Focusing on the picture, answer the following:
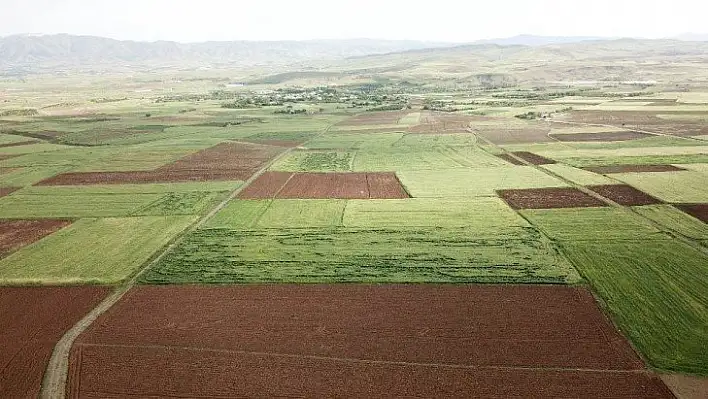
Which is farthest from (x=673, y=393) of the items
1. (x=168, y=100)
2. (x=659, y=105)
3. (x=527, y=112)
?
(x=168, y=100)

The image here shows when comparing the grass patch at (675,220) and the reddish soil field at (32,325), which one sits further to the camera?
the grass patch at (675,220)

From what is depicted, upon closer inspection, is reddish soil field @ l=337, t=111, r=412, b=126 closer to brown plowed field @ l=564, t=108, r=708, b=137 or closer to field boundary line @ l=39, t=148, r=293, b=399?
brown plowed field @ l=564, t=108, r=708, b=137

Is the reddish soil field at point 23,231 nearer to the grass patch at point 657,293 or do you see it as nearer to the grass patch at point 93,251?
the grass patch at point 93,251

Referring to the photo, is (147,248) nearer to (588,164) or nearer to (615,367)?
(615,367)

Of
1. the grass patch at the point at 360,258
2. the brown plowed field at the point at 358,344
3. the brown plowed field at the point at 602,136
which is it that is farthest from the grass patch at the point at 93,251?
the brown plowed field at the point at 602,136

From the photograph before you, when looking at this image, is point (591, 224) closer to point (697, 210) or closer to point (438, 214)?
point (697, 210)

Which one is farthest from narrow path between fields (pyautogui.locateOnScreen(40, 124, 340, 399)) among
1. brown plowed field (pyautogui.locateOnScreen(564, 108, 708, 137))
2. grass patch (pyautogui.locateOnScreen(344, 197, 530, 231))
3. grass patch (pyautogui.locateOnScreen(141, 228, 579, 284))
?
brown plowed field (pyautogui.locateOnScreen(564, 108, 708, 137))
